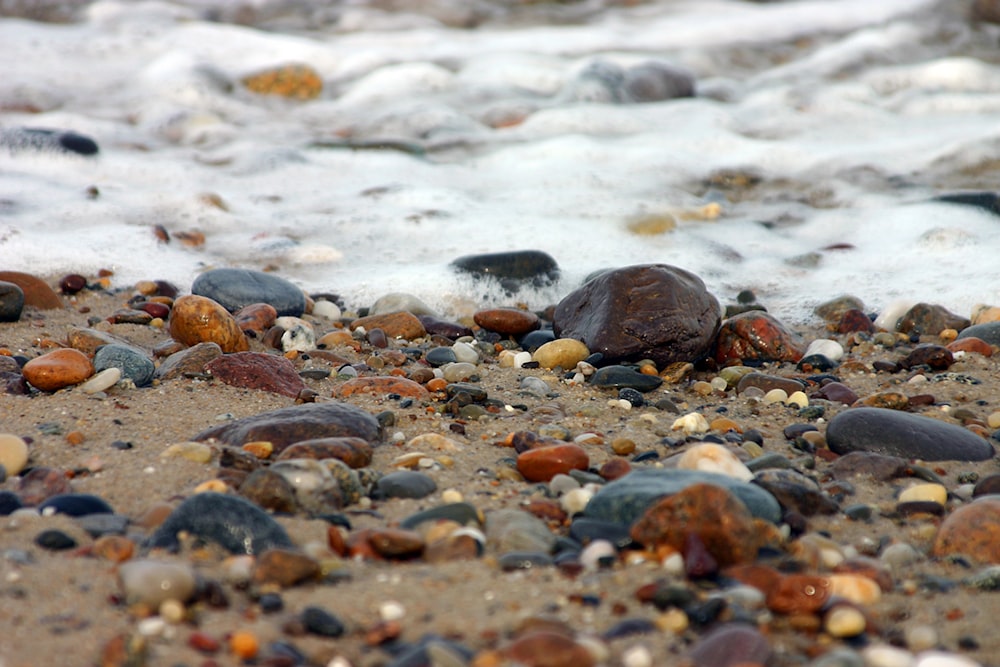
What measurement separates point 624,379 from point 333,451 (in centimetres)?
121

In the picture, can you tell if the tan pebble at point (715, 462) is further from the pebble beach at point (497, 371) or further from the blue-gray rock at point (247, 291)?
the blue-gray rock at point (247, 291)

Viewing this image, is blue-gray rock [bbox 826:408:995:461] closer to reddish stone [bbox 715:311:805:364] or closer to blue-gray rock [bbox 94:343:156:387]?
reddish stone [bbox 715:311:805:364]

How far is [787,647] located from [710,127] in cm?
575

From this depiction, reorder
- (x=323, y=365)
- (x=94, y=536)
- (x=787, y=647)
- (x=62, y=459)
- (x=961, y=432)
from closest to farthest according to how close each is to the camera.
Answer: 1. (x=787, y=647)
2. (x=94, y=536)
3. (x=62, y=459)
4. (x=961, y=432)
5. (x=323, y=365)

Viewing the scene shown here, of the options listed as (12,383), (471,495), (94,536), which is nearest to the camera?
(94,536)

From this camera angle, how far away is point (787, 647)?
1.56 metres

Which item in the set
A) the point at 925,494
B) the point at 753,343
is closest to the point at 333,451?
the point at 925,494

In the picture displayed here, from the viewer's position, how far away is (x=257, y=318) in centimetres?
358

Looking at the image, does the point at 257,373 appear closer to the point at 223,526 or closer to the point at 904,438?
the point at 223,526

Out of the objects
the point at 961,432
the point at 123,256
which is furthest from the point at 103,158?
the point at 961,432

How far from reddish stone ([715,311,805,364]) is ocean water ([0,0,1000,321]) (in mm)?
527

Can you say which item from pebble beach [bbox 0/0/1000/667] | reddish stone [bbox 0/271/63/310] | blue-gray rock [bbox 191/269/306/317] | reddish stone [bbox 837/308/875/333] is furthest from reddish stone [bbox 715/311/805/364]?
reddish stone [bbox 0/271/63/310]

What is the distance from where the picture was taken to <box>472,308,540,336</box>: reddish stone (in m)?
3.67

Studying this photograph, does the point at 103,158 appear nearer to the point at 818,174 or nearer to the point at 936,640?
the point at 818,174
